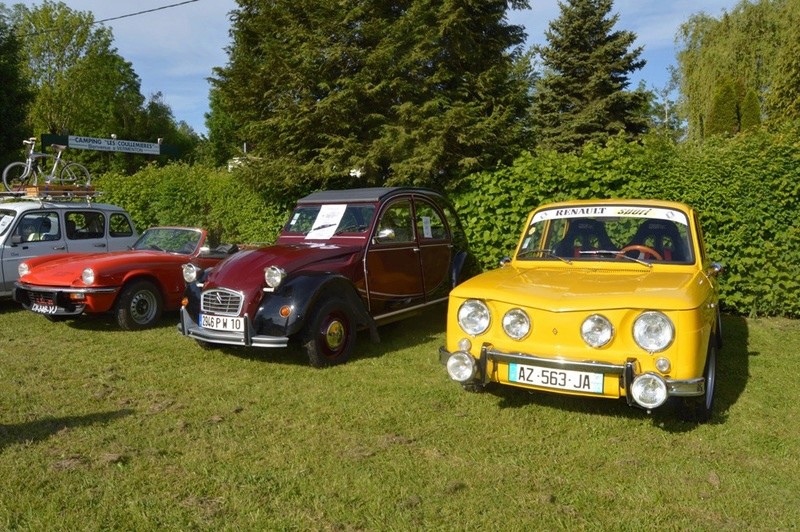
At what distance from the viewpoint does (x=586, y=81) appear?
26.4 m

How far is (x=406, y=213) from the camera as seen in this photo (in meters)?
8.07

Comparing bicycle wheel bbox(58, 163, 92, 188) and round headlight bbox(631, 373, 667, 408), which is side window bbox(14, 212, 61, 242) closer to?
bicycle wheel bbox(58, 163, 92, 188)

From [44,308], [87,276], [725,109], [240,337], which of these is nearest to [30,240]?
[44,308]

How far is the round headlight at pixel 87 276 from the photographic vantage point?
26.4 feet

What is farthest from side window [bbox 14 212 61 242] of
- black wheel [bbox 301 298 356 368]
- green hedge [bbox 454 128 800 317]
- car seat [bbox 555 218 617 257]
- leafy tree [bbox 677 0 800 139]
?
leafy tree [bbox 677 0 800 139]

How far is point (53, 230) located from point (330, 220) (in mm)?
5337

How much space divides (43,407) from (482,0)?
33.1 ft

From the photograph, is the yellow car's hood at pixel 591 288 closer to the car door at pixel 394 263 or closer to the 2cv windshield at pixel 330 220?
the car door at pixel 394 263

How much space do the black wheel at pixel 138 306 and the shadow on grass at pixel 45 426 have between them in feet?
11.6

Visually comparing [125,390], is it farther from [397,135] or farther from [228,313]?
[397,135]

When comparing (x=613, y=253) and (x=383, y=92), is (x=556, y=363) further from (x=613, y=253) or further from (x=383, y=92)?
(x=383, y=92)

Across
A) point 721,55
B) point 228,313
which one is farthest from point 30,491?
point 721,55

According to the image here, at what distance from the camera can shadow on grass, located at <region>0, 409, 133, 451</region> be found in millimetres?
4480

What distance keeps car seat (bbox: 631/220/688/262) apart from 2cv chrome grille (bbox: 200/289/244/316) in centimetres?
390
